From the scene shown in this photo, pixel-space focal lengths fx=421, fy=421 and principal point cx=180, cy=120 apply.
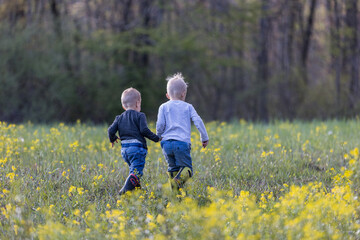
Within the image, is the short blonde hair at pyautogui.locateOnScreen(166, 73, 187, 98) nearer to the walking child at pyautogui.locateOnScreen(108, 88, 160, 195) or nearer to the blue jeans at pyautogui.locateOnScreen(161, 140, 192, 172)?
the walking child at pyautogui.locateOnScreen(108, 88, 160, 195)

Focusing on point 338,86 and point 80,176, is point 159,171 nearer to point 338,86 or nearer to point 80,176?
point 80,176

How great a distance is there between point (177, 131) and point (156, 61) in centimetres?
1318

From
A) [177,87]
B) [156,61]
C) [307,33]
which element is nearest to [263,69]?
[307,33]

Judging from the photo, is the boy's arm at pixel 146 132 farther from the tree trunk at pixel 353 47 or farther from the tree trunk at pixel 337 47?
the tree trunk at pixel 353 47

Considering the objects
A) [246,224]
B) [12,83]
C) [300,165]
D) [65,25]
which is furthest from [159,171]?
[65,25]

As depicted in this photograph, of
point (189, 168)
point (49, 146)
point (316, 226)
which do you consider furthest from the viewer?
point (49, 146)

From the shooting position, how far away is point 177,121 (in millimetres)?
5070

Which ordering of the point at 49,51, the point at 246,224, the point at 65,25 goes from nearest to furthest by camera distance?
1. the point at 246,224
2. the point at 49,51
3. the point at 65,25

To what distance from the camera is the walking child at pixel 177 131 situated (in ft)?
16.4

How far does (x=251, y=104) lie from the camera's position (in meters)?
19.3

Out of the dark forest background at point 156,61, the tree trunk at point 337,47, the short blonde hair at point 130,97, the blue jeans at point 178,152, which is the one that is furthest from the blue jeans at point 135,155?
the tree trunk at point 337,47

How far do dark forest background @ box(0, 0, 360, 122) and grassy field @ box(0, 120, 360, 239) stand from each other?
21.7ft

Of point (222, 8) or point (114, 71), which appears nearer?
point (114, 71)

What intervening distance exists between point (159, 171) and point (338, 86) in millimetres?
13286
